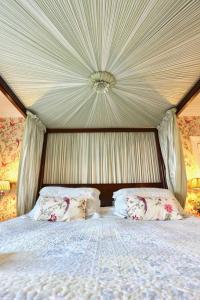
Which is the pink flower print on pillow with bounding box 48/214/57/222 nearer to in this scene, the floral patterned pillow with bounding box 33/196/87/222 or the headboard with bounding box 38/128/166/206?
the floral patterned pillow with bounding box 33/196/87/222

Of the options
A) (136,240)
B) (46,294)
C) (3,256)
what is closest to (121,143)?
(136,240)

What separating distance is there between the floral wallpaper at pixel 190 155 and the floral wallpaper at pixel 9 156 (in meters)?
2.54

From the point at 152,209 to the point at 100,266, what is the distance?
4.65 feet

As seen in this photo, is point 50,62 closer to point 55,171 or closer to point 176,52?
point 176,52

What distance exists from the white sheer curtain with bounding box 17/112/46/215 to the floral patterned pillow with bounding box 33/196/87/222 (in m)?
0.39

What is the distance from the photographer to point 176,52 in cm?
160

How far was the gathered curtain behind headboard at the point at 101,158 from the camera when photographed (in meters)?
2.90

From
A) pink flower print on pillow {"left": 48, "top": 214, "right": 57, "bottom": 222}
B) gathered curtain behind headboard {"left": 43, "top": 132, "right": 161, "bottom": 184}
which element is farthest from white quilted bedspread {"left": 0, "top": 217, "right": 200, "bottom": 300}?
gathered curtain behind headboard {"left": 43, "top": 132, "right": 161, "bottom": 184}

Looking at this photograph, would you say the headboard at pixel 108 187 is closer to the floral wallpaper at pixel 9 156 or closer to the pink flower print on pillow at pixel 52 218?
the floral wallpaper at pixel 9 156

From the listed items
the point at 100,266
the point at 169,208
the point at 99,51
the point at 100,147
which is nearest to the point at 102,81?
the point at 99,51

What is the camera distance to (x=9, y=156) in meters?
3.00

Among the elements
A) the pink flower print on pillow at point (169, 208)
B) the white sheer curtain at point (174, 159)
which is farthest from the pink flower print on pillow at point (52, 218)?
the white sheer curtain at point (174, 159)

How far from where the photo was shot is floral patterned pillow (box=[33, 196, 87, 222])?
1.98 metres

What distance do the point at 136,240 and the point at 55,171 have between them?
2.01 metres
